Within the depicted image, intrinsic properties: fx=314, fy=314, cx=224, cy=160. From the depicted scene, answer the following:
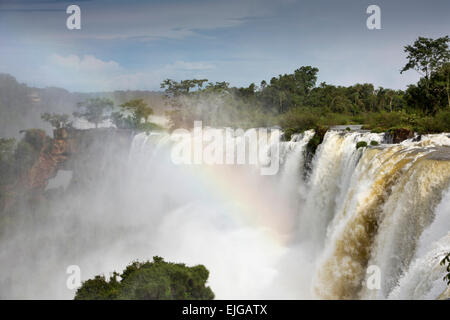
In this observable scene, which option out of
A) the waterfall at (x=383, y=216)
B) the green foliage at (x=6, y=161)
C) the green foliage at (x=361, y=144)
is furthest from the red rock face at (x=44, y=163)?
the waterfall at (x=383, y=216)

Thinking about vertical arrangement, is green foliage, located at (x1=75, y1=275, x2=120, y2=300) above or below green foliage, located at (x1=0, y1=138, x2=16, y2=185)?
below

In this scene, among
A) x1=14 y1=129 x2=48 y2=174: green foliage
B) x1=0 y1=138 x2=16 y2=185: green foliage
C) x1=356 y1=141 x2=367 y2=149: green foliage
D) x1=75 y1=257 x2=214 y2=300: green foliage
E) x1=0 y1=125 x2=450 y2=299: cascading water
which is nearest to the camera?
x1=75 y1=257 x2=214 y2=300: green foliage

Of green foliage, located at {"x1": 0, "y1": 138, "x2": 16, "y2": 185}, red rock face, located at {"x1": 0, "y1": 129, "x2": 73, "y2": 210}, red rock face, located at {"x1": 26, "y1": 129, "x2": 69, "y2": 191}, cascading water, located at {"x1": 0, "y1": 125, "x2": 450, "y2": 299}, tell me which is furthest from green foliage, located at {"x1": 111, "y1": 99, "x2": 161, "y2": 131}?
green foliage, located at {"x1": 0, "y1": 138, "x2": 16, "y2": 185}

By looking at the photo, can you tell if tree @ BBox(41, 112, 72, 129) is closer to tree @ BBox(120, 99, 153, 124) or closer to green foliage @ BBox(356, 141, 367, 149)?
tree @ BBox(120, 99, 153, 124)

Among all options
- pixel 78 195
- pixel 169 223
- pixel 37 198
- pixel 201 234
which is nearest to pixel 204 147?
pixel 169 223

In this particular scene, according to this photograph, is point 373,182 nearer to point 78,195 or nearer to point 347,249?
point 347,249

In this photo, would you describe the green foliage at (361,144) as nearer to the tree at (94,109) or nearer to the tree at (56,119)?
the tree at (56,119)

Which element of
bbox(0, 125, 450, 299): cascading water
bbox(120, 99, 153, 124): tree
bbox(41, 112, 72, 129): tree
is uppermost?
bbox(120, 99, 153, 124): tree
